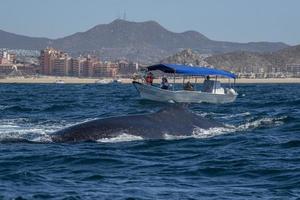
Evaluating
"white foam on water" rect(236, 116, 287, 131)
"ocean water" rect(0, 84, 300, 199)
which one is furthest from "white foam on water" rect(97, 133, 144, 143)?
"white foam on water" rect(236, 116, 287, 131)

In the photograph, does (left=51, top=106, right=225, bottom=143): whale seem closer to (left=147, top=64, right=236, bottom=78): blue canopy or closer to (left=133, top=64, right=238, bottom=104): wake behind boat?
(left=133, top=64, right=238, bottom=104): wake behind boat

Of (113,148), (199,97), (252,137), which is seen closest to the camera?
(113,148)

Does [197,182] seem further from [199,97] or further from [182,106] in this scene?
[199,97]

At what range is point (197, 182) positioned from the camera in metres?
16.7

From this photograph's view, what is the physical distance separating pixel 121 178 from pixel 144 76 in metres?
52.0

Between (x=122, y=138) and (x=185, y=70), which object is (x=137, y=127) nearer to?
(x=122, y=138)

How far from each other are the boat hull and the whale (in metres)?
35.1

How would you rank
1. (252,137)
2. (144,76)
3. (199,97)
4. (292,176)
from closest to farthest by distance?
(292,176) → (252,137) → (199,97) → (144,76)

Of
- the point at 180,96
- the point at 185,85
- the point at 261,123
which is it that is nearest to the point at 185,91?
the point at 180,96

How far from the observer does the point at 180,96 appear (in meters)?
62.8

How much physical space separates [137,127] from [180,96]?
125 feet

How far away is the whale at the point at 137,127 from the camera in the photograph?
2416 cm

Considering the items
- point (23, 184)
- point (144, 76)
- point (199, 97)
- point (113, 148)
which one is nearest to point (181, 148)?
point (113, 148)

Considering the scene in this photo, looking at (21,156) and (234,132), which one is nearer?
(21,156)
